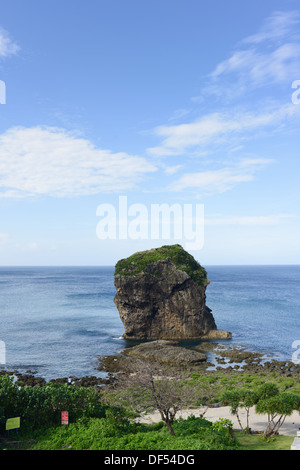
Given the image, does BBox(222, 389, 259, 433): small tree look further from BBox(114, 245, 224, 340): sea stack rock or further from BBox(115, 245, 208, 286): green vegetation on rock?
BBox(115, 245, 208, 286): green vegetation on rock

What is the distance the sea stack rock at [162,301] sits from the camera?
68.4 m

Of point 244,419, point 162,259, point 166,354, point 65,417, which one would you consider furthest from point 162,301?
point 65,417

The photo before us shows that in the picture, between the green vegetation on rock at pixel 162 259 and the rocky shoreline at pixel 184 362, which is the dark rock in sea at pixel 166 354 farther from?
the green vegetation on rock at pixel 162 259

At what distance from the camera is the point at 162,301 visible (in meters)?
69.6

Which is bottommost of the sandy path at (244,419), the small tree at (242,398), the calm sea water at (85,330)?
the calm sea water at (85,330)

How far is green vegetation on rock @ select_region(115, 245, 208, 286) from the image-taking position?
70.7 m

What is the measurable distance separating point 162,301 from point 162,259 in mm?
8748

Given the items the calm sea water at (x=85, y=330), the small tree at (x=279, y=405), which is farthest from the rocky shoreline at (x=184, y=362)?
the small tree at (x=279, y=405)

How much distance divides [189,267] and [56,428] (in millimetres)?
50762

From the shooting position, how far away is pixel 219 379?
148ft

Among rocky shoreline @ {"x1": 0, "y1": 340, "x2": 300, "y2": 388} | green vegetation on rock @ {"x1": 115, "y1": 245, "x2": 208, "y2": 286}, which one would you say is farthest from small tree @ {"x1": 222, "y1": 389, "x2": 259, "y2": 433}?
green vegetation on rock @ {"x1": 115, "y1": 245, "x2": 208, "y2": 286}

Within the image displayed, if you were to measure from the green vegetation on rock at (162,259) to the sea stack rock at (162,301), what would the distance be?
209 mm

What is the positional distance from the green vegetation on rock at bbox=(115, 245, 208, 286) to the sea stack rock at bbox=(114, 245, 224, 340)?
0.21 metres

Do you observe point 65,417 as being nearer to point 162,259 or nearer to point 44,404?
point 44,404
